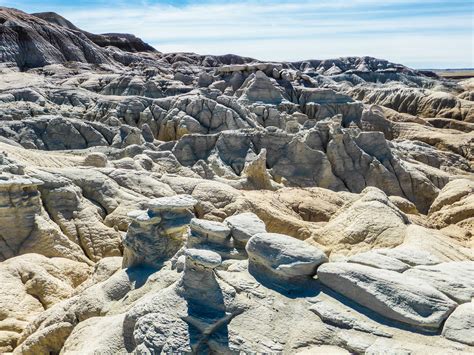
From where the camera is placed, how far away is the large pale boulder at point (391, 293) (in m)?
6.74

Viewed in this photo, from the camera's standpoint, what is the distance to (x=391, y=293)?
7.05 metres

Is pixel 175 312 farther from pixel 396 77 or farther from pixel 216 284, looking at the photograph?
pixel 396 77

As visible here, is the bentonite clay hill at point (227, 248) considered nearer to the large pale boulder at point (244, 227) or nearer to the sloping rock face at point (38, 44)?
the large pale boulder at point (244, 227)

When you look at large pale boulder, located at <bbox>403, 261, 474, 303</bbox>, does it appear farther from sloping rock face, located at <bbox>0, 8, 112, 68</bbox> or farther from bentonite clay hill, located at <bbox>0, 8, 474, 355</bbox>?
sloping rock face, located at <bbox>0, 8, 112, 68</bbox>

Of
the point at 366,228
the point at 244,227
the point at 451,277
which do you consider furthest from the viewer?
the point at 366,228

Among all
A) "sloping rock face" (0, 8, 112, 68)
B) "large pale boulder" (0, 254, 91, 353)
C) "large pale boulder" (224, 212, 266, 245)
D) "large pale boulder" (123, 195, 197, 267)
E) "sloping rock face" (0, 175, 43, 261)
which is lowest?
"large pale boulder" (0, 254, 91, 353)

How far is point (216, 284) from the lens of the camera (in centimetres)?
745

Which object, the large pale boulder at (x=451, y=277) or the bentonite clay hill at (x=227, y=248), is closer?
the bentonite clay hill at (x=227, y=248)

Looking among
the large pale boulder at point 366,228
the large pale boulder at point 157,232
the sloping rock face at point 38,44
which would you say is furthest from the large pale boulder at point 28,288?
the sloping rock face at point 38,44

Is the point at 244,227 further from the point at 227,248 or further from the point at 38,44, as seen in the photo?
the point at 38,44

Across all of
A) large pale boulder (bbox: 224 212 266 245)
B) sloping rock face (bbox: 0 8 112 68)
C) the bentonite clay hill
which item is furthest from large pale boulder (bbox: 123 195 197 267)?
sloping rock face (bbox: 0 8 112 68)

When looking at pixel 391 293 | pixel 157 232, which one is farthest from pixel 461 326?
pixel 157 232

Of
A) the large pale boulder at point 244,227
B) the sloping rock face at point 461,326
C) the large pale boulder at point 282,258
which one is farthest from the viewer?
the large pale boulder at point 244,227

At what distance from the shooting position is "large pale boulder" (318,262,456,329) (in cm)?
674
